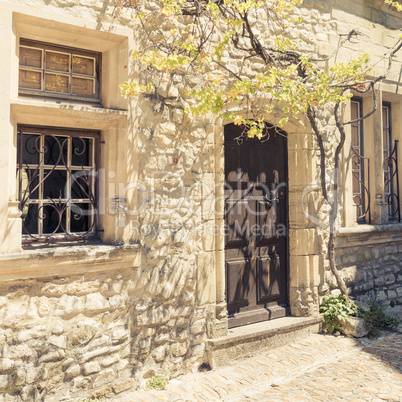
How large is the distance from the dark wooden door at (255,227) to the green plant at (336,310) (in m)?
0.47

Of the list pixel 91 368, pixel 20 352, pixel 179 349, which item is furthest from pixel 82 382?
pixel 179 349

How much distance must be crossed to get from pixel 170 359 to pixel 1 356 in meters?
1.42

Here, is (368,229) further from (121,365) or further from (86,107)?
(86,107)

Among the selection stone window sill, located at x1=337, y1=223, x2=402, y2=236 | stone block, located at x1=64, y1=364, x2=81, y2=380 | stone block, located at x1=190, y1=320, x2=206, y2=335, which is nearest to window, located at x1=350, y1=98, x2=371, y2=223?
stone window sill, located at x1=337, y1=223, x2=402, y2=236

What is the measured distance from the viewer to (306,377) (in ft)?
12.7

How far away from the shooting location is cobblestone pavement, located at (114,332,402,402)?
3.48 m

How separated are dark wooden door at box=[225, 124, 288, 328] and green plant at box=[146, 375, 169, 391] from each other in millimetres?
1085

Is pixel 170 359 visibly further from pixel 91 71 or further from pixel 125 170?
pixel 91 71

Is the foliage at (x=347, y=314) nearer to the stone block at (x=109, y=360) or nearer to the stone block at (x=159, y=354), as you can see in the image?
the stone block at (x=159, y=354)

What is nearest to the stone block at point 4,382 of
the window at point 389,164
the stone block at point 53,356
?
the stone block at point 53,356

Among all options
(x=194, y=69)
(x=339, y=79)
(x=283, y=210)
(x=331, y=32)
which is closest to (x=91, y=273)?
(x=194, y=69)

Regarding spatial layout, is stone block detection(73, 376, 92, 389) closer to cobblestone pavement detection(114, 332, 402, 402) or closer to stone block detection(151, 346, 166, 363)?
cobblestone pavement detection(114, 332, 402, 402)

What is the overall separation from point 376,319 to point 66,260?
12.2 feet

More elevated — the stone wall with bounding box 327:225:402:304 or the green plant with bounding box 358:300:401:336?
the stone wall with bounding box 327:225:402:304
